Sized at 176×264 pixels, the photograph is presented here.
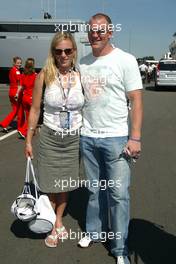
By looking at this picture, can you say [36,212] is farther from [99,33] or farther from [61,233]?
[99,33]

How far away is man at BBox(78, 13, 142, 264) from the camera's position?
138 inches

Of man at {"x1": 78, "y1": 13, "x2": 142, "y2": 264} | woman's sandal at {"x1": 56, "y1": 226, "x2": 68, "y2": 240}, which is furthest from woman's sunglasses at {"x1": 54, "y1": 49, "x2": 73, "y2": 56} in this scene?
woman's sandal at {"x1": 56, "y1": 226, "x2": 68, "y2": 240}

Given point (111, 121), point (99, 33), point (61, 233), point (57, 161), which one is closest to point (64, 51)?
point (99, 33)

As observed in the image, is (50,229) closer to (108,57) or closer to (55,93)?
(55,93)

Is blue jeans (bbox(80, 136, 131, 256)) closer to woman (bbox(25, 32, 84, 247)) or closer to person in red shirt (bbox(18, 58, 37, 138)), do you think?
woman (bbox(25, 32, 84, 247))

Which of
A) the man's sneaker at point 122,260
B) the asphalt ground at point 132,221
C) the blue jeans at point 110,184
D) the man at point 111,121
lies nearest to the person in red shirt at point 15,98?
the asphalt ground at point 132,221

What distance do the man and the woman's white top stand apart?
0.09 metres

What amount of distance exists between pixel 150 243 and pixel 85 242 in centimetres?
63

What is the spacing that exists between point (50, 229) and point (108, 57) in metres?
1.70

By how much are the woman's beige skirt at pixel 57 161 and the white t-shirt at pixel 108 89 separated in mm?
318

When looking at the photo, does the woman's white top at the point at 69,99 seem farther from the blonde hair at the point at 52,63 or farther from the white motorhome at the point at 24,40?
the white motorhome at the point at 24,40

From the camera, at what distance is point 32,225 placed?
4102 mm

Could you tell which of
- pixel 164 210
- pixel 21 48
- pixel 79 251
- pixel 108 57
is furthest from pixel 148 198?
pixel 21 48

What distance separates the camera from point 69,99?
382 cm
